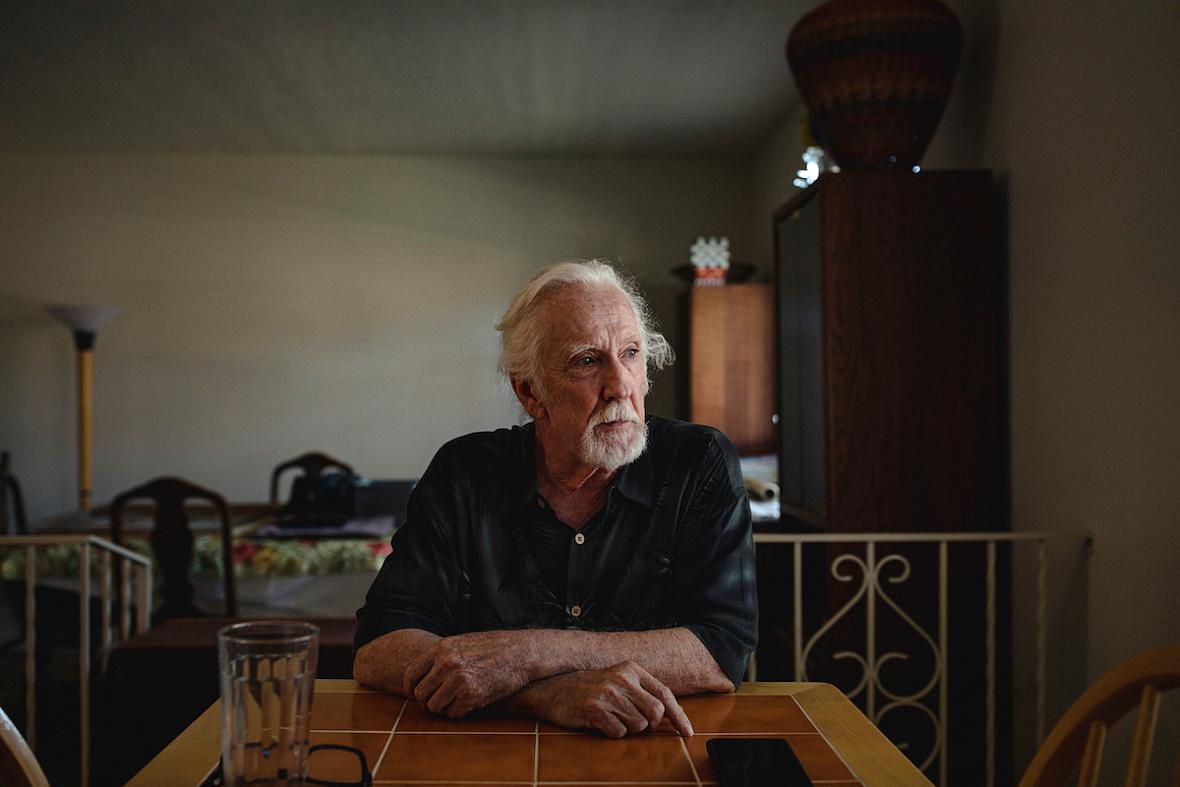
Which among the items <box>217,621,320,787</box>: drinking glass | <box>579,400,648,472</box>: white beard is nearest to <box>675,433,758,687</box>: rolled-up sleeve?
<box>579,400,648,472</box>: white beard

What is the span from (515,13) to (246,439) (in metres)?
3.28

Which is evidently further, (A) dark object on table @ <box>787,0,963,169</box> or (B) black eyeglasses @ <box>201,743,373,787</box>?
(A) dark object on table @ <box>787,0,963,169</box>

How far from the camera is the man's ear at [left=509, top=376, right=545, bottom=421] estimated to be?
160 centimetres

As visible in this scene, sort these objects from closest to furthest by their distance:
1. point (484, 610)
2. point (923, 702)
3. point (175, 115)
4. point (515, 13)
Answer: point (484, 610) → point (923, 702) → point (515, 13) → point (175, 115)

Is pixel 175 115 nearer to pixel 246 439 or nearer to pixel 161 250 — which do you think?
pixel 161 250

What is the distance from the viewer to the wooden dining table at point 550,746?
3.05ft

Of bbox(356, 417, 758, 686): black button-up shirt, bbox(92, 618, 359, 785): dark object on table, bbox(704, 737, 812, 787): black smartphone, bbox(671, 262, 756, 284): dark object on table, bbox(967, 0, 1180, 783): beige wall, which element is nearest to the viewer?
bbox(704, 737, 812, 787): black smartphone

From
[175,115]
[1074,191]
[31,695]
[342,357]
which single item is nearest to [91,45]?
[175,115]

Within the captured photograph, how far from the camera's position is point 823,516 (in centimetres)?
250

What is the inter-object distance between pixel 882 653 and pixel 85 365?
480 centimetres

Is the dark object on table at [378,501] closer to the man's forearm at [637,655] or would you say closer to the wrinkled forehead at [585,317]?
the wrinkled forehead at [585,317]

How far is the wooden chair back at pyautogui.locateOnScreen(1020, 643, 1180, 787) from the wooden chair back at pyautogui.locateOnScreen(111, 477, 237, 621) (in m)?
2.76

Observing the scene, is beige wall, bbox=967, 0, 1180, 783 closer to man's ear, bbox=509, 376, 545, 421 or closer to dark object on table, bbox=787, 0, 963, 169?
dark object on table, bbox=787, 0, 963, 169

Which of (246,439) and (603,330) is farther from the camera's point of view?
(246,439)
